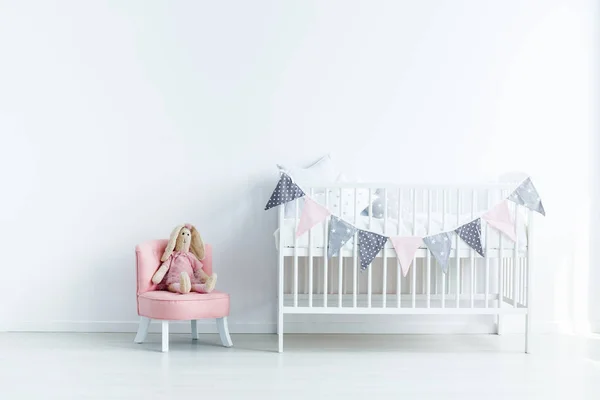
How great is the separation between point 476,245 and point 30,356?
1983 mm

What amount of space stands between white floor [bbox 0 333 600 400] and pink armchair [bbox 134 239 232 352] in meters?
0.11

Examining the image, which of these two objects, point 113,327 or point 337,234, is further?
point 113,327

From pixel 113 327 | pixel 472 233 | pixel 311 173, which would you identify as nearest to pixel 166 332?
pixel 113 327

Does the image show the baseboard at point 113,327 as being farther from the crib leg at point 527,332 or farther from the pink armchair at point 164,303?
the crib leg at point 527,332

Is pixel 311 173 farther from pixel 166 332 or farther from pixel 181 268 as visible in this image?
pixel 166 332

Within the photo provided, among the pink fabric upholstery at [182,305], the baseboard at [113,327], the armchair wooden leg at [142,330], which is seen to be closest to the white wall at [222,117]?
the baseboard at [113,327]

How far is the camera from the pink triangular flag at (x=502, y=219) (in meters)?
3.22

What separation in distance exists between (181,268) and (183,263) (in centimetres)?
3

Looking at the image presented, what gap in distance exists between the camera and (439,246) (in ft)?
10.5

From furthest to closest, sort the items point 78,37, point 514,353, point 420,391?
point 78,37 < point 514,353 < point 420,391

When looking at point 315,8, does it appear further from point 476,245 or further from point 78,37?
point 476,245

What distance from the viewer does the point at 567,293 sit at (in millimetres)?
3861

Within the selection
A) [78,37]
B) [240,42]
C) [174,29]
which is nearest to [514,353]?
[240,42]

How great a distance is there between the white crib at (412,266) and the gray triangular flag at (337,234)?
0.03 metres
